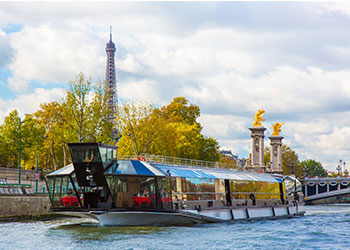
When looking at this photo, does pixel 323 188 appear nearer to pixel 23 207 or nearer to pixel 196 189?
pixel 23 207

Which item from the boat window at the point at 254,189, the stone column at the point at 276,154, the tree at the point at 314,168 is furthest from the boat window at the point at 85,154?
the tree at the point at 314,168

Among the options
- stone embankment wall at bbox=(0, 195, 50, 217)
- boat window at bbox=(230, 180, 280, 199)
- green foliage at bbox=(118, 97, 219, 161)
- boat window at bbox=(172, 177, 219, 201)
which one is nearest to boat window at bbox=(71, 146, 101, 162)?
boat window at bbox=(172, 177, 219, 201)

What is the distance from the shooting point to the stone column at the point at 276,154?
9244cm

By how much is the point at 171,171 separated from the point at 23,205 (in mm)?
14979

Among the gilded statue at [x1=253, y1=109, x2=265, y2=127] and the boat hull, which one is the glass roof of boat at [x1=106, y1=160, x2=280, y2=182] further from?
the gilded statue at [x1=253, y1=109, x2=265, y2=127]

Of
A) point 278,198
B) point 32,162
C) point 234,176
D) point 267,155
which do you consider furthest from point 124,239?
point 267,155

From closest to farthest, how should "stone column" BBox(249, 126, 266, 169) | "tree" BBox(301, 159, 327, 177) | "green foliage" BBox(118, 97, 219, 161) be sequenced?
"green foliage" BBox(118, 97, 219, 161) → "stone column" BBox(249, 126, 266, 169) → "tree" BBox(301, 159, 327, 177)

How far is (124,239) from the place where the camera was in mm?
29281

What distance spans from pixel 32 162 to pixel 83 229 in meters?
51.4

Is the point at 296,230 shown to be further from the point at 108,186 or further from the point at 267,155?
the point at 267,155

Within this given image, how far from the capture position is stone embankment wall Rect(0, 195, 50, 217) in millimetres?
45531

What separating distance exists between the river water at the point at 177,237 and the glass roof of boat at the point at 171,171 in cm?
311

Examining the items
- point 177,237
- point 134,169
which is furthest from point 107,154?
point 177,237

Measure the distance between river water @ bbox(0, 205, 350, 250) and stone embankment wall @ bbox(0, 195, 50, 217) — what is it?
291 inches
